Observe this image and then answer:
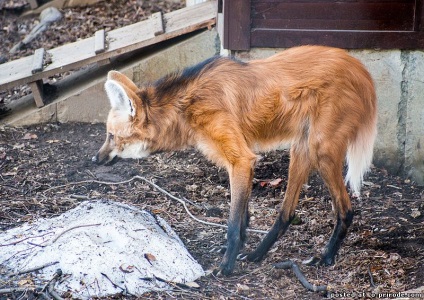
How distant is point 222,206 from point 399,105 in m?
1.73

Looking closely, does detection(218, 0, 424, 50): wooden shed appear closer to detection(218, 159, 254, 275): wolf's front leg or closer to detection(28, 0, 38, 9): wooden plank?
detection(218, 159, 254, 275): wolf's front leg

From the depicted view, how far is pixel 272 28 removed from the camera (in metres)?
5.25

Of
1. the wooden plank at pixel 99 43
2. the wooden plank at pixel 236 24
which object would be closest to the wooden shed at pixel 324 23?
the wooden plank at pixel 236 24

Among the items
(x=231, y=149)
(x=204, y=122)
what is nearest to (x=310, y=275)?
(x=231, y=149)

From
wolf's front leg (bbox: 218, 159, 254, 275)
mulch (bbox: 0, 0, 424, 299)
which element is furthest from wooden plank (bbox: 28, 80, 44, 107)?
wolf's front leg (bbox: 218, 159, 254, 275)

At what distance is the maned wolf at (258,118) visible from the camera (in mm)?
3783

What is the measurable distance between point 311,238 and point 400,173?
1.49 meters

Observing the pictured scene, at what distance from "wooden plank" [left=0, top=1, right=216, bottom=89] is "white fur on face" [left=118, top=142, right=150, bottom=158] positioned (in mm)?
2127

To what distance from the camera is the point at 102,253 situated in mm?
3551

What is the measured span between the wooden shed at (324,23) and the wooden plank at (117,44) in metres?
1.02

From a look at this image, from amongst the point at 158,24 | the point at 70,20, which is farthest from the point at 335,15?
the point at 70,20

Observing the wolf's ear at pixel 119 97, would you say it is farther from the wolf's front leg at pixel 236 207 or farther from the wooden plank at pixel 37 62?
the wooden plank at pixel 37 62

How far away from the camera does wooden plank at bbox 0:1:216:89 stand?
6016 millimetres

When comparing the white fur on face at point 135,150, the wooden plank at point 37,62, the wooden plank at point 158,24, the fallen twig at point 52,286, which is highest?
the wooden plank at point 158,24
